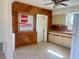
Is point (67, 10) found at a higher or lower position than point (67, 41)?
higher

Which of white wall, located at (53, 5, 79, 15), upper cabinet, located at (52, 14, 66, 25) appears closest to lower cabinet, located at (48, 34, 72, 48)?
upper cabinet, located at (52, 14, 66, 25)

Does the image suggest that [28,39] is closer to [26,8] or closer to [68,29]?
[26,8]

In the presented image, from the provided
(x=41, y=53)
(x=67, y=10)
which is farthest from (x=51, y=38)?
(x=41, y=53)

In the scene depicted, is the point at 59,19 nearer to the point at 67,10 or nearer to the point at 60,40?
the point at 67,10

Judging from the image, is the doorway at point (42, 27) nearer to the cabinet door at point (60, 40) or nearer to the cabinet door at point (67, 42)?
the cabinet door at point (60, 40)

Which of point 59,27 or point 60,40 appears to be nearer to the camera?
point 60,40

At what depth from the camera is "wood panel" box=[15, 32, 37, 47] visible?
5348 mm

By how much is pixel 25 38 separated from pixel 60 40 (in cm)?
232

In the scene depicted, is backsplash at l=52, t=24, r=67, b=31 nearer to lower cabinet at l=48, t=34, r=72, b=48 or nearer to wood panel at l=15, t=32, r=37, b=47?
lower cabinet at l=48, t=34, r=72, b=48

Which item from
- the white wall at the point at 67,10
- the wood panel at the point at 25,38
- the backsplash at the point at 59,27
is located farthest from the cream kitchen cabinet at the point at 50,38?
the white wall at the point at 67,10

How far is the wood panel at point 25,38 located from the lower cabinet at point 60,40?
1.31 metres

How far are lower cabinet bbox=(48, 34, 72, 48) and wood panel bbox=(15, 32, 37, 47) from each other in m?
1.31

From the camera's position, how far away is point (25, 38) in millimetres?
5727

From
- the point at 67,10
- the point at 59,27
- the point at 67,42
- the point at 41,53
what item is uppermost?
the point at 67,10
